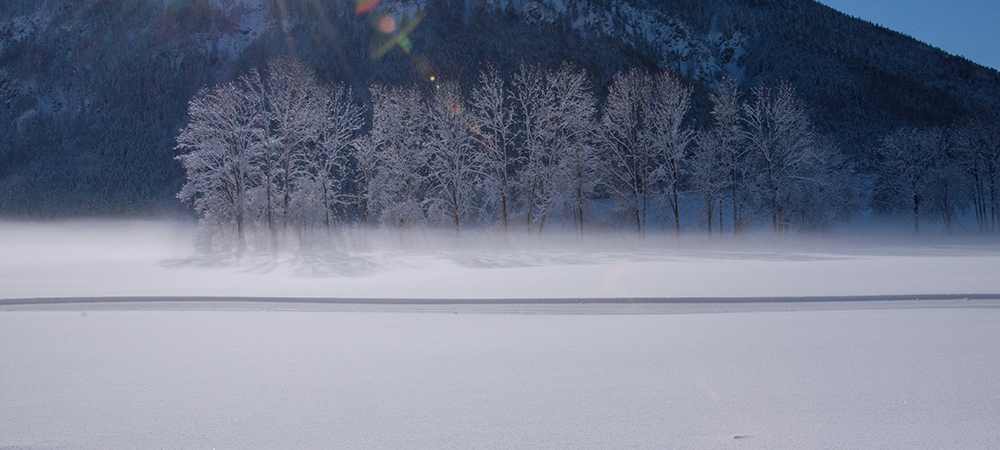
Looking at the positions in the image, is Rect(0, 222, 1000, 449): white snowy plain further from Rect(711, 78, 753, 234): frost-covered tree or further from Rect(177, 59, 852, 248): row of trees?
Rect(711, 78, 753, 234): frost-covered tree

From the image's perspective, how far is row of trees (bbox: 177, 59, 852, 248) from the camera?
2828cm

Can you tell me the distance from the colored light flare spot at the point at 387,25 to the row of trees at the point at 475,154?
9029 centimetres

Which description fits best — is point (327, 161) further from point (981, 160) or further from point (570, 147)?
point (981, 160)

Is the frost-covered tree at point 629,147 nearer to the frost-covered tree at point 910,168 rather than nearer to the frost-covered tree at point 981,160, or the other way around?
the frost-covered tree at point 910,168

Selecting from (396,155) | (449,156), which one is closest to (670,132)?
(449,156)

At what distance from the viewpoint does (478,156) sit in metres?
30.2

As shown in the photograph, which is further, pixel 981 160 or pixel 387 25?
pixel 387 25

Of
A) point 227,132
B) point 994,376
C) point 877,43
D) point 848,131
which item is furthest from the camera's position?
point 877,43

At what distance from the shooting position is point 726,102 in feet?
104

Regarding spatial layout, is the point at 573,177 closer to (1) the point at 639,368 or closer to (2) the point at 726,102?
(2) the point at 726,102

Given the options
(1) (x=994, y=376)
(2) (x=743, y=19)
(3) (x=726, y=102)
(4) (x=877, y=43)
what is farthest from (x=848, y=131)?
(1) (x=994, y=376)

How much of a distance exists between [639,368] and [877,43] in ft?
430

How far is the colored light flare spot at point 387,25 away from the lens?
379 ft

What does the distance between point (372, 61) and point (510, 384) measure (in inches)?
4171
